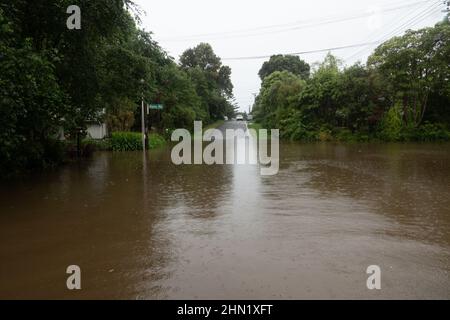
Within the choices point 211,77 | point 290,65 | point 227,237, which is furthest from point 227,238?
point 290,65

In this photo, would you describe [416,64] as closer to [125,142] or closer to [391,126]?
[391,126]

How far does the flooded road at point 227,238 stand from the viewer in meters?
4.39

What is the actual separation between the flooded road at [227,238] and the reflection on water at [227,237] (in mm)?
22

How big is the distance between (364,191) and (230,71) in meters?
60.9

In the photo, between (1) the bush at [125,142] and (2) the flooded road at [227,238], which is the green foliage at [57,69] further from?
(1) the bush at [125,142]

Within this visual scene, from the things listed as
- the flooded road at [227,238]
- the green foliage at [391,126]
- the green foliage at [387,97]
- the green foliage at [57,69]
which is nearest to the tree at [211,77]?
the green foliage at [387,97]

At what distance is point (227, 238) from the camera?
19.9ft

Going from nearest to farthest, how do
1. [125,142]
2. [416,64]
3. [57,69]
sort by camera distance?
[57,69] → [125,142] → [416,64]

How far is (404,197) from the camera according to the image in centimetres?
903

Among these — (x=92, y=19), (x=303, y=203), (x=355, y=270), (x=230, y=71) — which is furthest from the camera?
(x=230, y=71)

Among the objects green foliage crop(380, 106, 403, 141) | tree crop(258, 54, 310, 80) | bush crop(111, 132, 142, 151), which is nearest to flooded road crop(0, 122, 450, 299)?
bush crop(111, 132, 142, 151)

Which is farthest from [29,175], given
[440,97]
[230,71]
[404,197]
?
[230,71]

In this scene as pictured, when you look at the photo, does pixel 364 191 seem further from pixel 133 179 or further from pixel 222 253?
pixel 133 179

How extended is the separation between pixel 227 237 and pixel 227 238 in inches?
2.0
